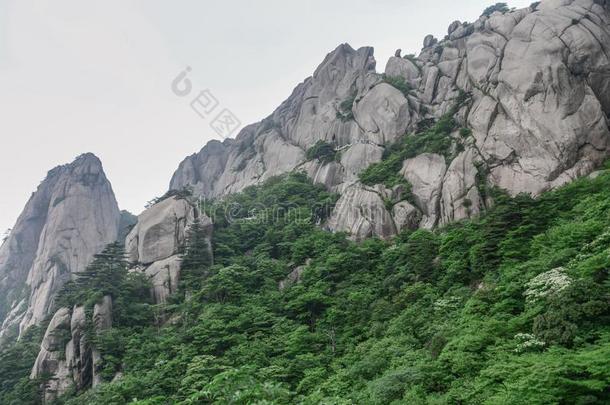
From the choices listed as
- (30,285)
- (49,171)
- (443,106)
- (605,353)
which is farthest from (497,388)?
(49,171)

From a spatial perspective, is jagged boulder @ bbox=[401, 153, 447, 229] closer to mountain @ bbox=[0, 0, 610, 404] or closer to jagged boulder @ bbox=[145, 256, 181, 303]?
mountain @ bbox=[0, 0, 610, 404]

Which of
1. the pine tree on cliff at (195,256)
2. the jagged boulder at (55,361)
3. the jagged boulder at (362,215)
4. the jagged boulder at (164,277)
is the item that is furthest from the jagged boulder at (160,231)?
the jagged boulder at (362,215)

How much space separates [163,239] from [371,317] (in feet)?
67.1

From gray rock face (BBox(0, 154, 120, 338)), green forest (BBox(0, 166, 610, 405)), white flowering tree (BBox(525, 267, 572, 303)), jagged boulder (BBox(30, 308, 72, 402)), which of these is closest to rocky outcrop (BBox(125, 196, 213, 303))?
green forest (BBox(0, 166, 610, 405))

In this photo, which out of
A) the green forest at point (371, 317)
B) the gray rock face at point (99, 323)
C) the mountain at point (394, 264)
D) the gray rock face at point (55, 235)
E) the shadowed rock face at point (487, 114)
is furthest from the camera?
the gray rock face at point (55, 235)

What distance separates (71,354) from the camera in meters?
26.6

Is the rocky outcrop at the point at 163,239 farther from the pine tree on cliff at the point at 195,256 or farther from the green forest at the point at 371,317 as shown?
the green forest at the point at 371,317

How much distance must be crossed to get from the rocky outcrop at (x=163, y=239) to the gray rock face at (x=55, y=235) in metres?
19.8

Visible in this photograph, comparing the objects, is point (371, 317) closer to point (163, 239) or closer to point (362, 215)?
point (362, 215)

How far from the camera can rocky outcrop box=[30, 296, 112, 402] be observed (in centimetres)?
2564

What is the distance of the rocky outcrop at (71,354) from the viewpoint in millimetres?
25641

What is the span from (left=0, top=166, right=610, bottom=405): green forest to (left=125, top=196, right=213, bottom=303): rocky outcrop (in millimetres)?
1254

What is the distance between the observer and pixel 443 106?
139 feet

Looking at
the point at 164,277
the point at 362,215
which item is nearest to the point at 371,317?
the point at 362,215
